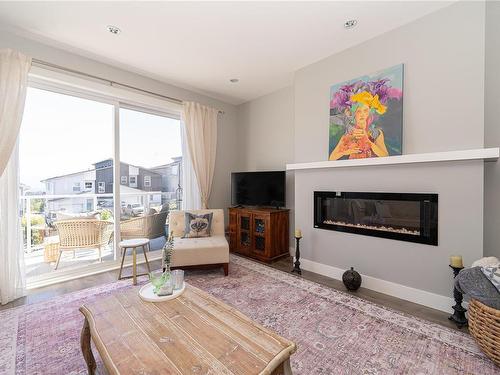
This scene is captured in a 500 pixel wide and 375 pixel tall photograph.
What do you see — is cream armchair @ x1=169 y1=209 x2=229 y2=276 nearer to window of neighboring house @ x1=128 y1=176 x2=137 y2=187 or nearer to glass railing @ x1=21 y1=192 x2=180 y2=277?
glass railing @ x1=21 y1=192 x2=180 y2=277

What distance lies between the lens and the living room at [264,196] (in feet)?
5.00

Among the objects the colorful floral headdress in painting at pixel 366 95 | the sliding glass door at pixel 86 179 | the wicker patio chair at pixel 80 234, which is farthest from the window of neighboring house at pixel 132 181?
the colorful floral headdress in painting at pixel 366 95

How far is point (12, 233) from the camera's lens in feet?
7.97

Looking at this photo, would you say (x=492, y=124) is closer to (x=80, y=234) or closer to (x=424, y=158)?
(x=424, y=158)

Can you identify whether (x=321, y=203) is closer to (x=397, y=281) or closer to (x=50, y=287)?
(x=397, y=281)

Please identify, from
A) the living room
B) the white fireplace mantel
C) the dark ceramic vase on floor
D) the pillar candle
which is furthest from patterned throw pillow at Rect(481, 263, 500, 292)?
the dark ceramic vase on floor

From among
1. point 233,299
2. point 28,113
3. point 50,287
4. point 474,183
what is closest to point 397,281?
point 474,183

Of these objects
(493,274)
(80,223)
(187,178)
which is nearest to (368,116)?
(493,274)

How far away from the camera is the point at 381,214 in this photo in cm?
257

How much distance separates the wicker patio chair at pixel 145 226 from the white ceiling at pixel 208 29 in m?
2.16

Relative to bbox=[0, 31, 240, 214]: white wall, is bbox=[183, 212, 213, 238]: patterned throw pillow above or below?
below

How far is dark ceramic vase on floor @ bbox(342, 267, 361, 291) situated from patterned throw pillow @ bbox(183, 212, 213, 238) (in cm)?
185

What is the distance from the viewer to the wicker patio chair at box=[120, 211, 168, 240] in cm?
349

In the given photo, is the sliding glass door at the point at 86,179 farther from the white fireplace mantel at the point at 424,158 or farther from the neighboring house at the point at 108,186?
the white fireplace mantel at the point at 424,158
